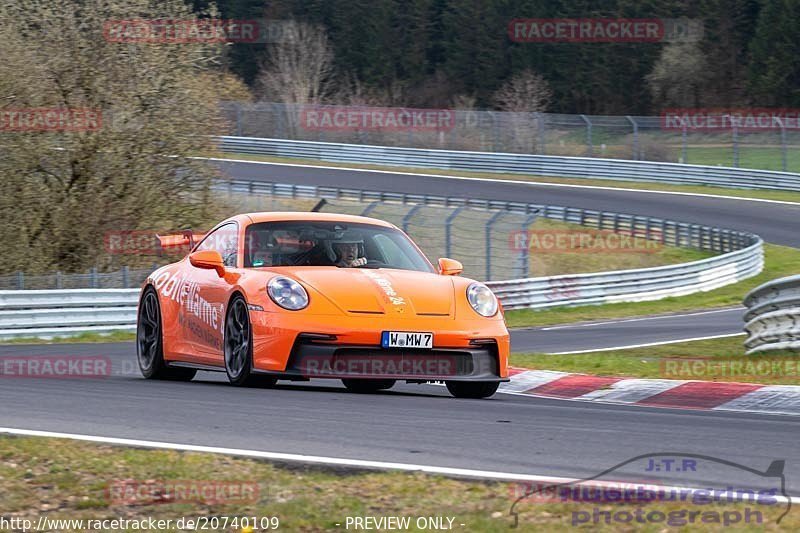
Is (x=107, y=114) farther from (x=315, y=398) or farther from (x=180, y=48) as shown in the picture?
(x=315, y=398)

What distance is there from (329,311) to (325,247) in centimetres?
103

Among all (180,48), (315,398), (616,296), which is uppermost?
(180,48)

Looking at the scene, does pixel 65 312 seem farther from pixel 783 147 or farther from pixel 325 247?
pixel 783 147

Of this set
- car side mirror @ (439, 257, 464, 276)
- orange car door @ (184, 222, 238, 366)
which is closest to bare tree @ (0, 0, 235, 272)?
orange car door @ (184, 222, 238, 366)

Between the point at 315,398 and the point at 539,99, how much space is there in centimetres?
6888

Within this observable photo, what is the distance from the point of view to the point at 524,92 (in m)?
78.6

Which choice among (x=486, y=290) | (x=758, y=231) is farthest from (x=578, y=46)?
(x=486, y=290)

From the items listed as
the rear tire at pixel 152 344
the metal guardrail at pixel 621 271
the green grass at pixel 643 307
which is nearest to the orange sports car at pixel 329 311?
the rear tire at pixel 152 344

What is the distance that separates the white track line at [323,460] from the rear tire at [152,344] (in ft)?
13.0

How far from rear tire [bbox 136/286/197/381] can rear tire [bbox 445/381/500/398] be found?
96.5 inches

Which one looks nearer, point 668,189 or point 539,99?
point 668,189

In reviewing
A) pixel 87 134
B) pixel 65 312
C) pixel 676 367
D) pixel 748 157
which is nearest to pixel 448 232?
pixel 87 134

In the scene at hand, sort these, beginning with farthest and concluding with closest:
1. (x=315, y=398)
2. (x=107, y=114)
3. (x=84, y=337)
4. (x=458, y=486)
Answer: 1. (x=107, y=114)
2. (x=84, y=337)
3. (x=315, y=398)
4. (x=458, y=486)

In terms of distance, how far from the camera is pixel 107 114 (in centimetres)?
2573
